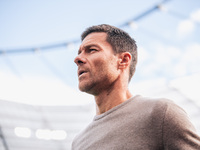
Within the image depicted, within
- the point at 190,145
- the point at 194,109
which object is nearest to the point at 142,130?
the point at 190,145

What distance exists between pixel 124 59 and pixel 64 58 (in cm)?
1265

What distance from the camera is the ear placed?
65.1 inches

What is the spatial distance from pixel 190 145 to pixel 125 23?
11.1m

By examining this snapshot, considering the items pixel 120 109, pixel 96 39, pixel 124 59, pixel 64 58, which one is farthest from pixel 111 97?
pixel 64 58

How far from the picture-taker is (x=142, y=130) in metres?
1.14

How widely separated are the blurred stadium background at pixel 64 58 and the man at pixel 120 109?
8886mm

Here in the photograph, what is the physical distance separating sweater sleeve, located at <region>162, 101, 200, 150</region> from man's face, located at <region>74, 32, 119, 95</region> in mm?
554

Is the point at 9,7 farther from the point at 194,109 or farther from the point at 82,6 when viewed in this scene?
the point at 194,109

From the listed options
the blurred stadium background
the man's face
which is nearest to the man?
the man's face

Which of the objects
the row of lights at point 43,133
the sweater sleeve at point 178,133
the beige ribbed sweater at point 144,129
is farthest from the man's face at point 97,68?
the row of lights at point 43,133

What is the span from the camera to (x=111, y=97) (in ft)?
5.02

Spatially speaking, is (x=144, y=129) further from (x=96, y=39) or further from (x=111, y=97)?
(x=96, y=39)

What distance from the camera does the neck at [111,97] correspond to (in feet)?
4.94

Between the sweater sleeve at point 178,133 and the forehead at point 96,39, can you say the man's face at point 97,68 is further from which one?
the sweater sleeve at point 178,133
